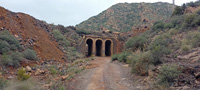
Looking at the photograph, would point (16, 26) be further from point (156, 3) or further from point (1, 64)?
point (156, 3)

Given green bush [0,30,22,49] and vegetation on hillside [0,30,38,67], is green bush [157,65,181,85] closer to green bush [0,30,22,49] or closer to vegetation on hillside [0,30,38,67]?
vegetation on hillside [0,30,38,67]

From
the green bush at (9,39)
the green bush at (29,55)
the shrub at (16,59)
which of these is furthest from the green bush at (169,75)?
the green bush at (9,39)

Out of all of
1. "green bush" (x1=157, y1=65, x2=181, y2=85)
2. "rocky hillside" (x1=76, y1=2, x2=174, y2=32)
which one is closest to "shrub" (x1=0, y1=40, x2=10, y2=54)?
"green bush" (x1=157, y1=65, x2=181, y2=85)

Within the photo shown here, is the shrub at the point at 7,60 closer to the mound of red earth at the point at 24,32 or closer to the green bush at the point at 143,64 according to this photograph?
the mound of red earth at the point at 24,32

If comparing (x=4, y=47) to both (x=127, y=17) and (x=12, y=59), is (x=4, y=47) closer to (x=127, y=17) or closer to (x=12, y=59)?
(x=12, y=59)

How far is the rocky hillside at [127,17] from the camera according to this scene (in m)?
52.9

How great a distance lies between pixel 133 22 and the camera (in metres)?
54.8

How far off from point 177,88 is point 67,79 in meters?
5.38

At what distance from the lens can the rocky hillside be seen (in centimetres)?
5291

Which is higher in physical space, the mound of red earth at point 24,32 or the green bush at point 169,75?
Answer: the mound of red earth at point 24,32

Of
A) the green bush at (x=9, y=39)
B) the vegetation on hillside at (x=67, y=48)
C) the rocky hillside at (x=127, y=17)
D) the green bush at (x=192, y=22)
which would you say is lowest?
the vegetation on hillside at (x=67, y=48)

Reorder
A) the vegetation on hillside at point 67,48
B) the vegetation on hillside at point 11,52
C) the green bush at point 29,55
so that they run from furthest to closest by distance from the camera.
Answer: the vegetation on hillside at point 67,48 < the green bush at point 29,55 < the vegetation on hillside at point 11,52

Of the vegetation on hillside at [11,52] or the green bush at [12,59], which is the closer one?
the green bush at [12,59]

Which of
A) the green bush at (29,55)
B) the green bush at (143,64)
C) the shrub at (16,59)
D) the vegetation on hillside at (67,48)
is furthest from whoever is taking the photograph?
the vegetation on hillside at (67,48)
